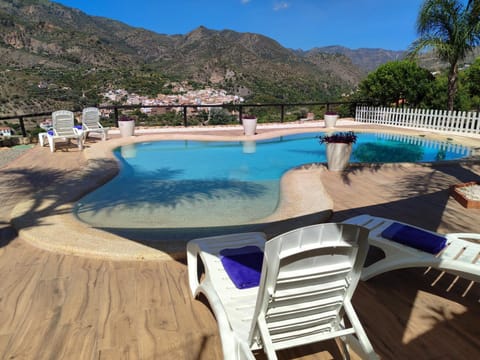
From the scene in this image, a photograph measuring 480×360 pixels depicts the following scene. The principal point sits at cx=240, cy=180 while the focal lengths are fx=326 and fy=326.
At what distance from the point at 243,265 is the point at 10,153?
805cm

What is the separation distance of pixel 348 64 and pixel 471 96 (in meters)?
65.6

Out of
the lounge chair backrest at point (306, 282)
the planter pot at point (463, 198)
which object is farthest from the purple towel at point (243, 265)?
the planter pot at point (463, 198)

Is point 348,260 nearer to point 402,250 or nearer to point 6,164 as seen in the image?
point 402,250

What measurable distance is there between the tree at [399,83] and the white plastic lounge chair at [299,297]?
585 inches

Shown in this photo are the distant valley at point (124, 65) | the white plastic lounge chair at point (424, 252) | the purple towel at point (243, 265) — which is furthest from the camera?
the distant valley at point (124, 65)

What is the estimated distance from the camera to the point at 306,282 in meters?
1.42

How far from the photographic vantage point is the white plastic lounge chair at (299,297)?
4.31 ft

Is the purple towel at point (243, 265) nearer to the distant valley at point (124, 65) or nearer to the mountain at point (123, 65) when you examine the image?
the distant valley at point (124, 65)

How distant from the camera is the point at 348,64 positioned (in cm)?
7700

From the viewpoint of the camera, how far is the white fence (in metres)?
11.0

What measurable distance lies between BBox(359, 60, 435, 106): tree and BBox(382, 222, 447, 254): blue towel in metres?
13.6

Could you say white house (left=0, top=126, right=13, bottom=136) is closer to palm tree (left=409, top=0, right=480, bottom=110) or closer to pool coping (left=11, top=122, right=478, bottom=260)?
pool coping (left=11, top=122, right=478, bottom=260)

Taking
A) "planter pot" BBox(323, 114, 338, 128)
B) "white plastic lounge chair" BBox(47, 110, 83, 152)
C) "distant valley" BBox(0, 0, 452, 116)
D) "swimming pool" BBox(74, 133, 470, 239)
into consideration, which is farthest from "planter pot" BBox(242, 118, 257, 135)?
"distant valley" BBox(0, 0, 452, 116)

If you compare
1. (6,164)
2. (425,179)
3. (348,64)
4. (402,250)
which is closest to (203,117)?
(6,164)
